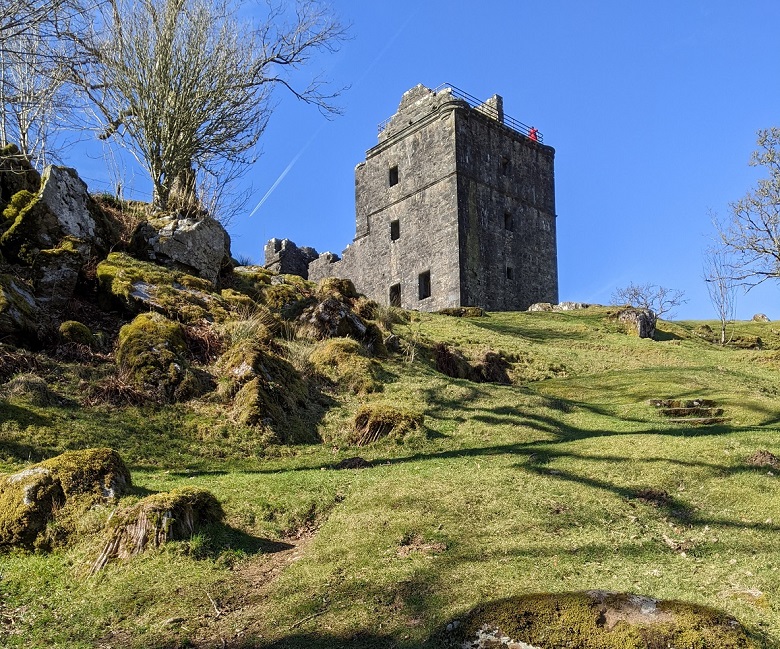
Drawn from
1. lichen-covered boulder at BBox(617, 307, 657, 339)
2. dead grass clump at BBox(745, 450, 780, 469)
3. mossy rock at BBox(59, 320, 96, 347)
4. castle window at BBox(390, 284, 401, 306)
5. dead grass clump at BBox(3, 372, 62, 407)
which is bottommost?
dead grass clump at BBox(745, 450, 780, 469)

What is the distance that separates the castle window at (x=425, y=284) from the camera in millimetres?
42500

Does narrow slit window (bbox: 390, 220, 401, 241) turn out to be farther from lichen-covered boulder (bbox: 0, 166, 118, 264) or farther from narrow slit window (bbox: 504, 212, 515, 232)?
lichen-covered boulder (bbox: 0, 166, 118, 264)

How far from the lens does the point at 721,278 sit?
38312mm

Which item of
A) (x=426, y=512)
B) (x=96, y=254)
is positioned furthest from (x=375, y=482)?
(x=96, y=254)

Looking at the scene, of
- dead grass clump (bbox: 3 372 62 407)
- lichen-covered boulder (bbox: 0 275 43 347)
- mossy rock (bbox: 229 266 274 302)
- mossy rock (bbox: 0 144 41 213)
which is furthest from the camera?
mossy rock (bbox: 229 266 274 302)

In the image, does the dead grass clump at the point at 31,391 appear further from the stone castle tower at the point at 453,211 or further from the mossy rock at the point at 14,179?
the stone castle tower at the point at 453,211

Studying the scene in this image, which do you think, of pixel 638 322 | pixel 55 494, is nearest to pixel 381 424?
pixel 55 494

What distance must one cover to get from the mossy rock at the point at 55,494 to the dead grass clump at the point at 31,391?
3.06 metres

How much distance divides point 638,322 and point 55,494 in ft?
90.7

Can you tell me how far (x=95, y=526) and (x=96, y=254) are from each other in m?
10.8

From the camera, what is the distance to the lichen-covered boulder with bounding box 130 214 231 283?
17.3 meters

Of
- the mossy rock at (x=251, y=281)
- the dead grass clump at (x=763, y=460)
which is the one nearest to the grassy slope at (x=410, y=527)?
the dead grass clump at (x=763, y=460)

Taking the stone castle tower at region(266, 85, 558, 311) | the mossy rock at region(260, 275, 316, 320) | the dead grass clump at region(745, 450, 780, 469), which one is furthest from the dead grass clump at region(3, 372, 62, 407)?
the stone castle tower at region(266, 85, 558, 311)

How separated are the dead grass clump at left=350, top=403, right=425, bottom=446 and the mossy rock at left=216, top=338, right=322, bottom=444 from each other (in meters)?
0.79
